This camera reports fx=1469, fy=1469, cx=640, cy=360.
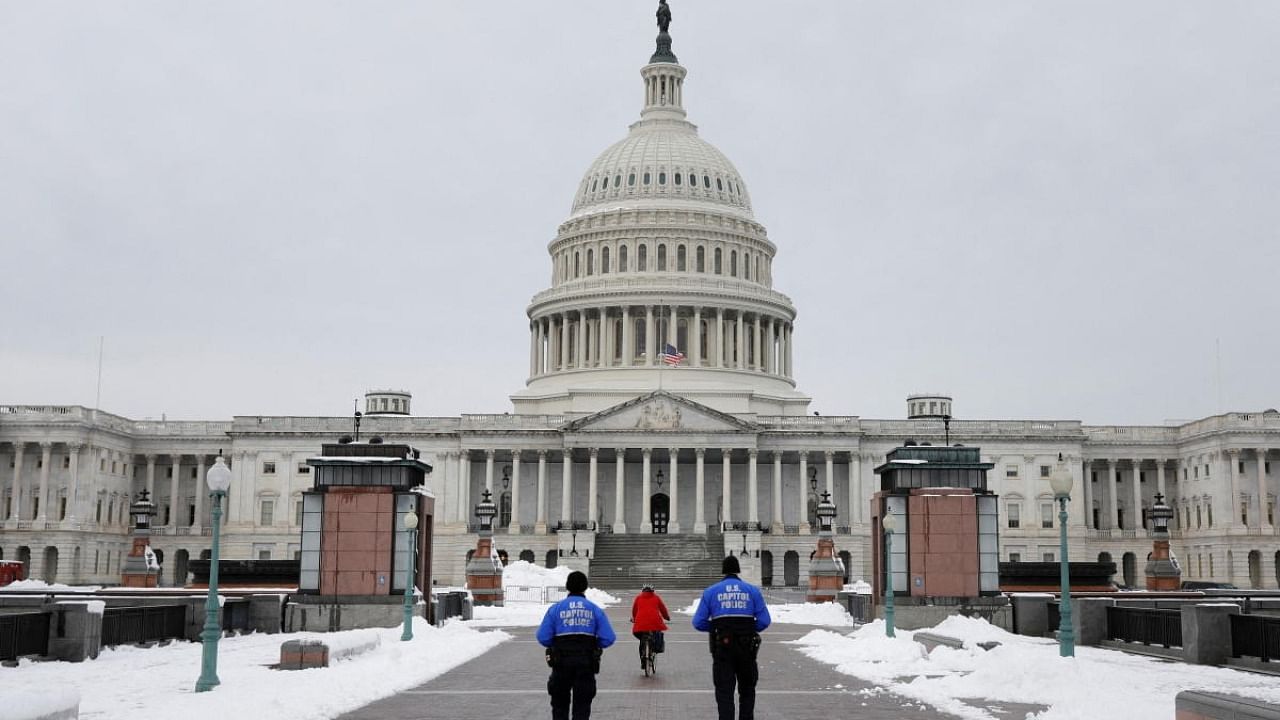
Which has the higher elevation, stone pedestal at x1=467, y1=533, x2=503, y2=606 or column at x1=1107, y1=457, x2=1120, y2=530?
column at x1=1107, y1=457, x2=1120, y2=530

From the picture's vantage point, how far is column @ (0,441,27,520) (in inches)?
4466

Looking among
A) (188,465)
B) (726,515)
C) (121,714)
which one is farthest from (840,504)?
(121,714)

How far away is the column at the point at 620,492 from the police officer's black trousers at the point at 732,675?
304 feet

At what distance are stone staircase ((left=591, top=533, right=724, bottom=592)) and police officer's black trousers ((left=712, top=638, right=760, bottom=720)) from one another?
73621 millimetres

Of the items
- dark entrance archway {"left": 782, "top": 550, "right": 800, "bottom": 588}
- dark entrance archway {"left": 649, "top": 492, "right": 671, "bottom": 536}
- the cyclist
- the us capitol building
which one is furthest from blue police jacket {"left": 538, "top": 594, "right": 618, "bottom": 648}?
dark entrance archway {"left": 649, "top": 492, "right": 671, "bottom": 536}

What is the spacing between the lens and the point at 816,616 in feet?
180

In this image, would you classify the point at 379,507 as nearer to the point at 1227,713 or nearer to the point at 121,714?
the point at 121,714

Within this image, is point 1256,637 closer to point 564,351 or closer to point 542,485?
point 542,485

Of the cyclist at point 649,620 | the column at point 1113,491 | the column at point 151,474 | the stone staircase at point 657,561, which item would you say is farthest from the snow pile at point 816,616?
the column at point 151,474

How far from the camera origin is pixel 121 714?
2183cm

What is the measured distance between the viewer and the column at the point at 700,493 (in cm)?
11088

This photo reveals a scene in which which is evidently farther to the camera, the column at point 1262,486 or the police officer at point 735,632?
the column at point 1262,486

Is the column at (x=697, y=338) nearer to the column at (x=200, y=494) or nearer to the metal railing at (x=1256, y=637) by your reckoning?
the column at (x=200, y=494)

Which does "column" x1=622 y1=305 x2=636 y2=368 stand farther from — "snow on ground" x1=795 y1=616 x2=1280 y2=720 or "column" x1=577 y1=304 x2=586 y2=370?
"snow on ground" x1=795 y1=616 x2=1280 y2=720
